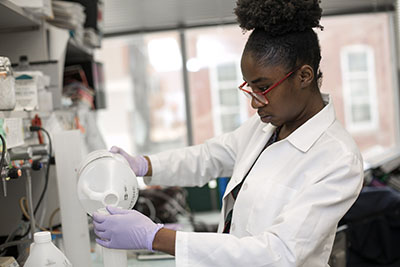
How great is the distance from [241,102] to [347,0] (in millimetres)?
1354

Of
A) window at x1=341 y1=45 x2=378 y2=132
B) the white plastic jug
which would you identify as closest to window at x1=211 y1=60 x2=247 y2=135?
window at x1=341 y1=45 x2=378 y2=132

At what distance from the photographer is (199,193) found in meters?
3.17

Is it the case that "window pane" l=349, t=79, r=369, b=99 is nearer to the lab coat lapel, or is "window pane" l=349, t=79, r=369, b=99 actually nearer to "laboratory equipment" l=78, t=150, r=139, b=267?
the lab coat lapel

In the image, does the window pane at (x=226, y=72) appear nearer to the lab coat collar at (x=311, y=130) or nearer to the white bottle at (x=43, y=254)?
the lab coat collar at (x=311, y=130)

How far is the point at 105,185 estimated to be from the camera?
1.08 metres

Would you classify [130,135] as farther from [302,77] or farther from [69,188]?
[302,77]

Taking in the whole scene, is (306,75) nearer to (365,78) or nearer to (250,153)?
(250,153)

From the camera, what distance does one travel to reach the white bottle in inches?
41.1

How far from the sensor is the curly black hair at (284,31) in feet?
3.73

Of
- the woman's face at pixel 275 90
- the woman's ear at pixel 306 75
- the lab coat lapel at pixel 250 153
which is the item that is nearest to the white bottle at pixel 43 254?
the lab coat lapel at pixel 250 153

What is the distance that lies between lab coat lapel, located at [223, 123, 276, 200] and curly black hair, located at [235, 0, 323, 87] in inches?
11.7

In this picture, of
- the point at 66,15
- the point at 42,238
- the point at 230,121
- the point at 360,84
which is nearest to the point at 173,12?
the point at 230,121

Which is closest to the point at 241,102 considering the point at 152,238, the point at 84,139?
the point at 84,139

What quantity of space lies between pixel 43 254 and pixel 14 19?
97cm
